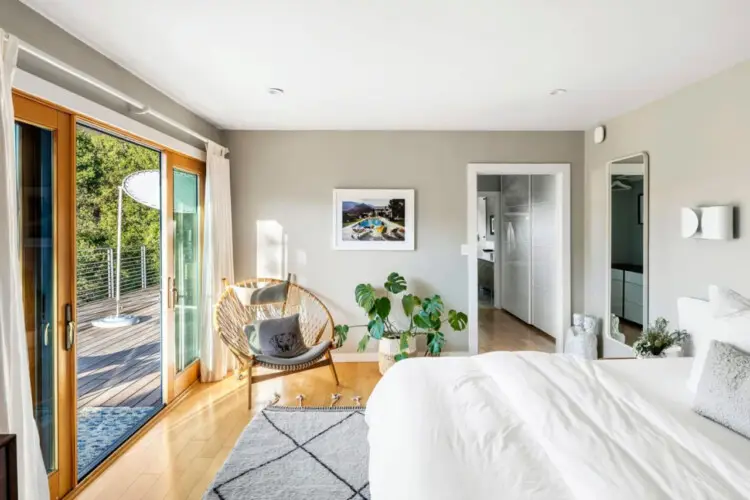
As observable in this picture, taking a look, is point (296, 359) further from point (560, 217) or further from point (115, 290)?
point (560, 217)

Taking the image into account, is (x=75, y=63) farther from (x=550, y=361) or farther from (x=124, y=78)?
(x=550, y=361)

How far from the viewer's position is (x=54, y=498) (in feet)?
6.89

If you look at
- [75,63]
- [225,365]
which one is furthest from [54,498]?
[75,63]

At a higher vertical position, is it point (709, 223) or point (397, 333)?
point (709, 223)

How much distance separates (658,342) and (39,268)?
363 centimetres

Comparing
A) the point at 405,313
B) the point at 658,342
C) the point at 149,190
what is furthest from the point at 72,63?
the point at 658,342

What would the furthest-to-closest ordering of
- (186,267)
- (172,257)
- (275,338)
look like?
(186,267) → (275,338) → (172,257)

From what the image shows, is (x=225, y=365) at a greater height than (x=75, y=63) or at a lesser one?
lesser

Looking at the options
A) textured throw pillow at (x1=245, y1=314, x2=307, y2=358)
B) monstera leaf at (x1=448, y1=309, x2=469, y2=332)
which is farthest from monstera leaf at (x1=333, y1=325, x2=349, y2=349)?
monstera leaf at (x1=448, y1=309, x2=469, y2=332)

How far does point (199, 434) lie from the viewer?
2.84 meters

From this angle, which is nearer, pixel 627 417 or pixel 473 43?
pixel 627 417

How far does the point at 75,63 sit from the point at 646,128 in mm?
3878

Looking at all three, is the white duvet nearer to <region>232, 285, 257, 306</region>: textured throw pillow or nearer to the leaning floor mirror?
the leaning floor mirror

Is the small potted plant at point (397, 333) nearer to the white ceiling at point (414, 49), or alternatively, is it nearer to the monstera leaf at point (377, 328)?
the monstera leaf at point (377, 328)
